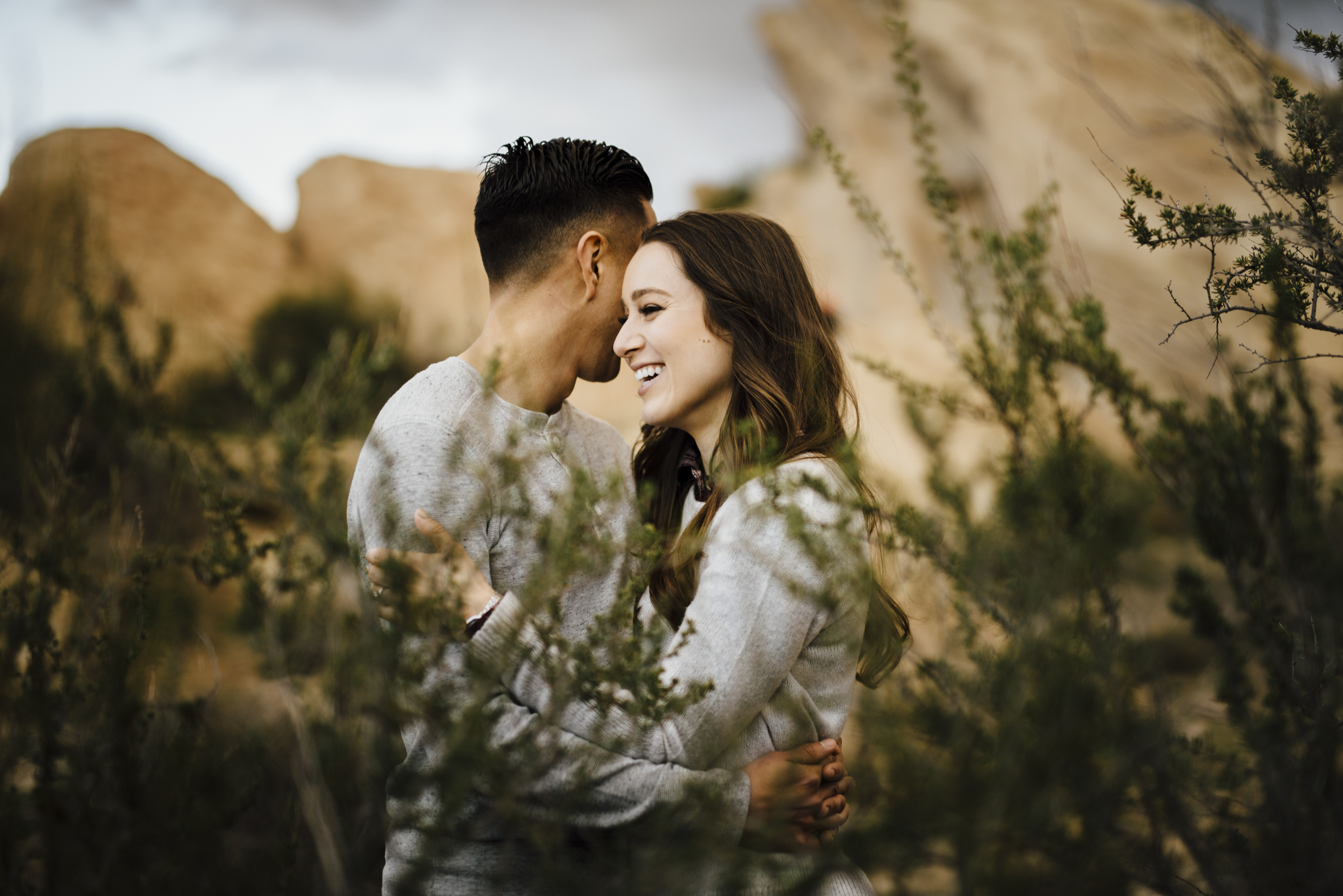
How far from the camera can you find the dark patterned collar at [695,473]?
2.37m

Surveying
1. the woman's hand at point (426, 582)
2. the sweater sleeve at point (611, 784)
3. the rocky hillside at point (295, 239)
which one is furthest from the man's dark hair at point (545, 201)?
the rocky hillside at point (295, 239)

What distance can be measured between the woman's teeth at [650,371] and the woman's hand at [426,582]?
74 cm

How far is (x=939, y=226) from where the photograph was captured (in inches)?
662

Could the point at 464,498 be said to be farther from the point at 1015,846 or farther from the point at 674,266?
the point at 1015,846

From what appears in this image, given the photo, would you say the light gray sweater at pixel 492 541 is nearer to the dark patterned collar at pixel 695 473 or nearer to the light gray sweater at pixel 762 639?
the light gray sweater at pixel 762 639

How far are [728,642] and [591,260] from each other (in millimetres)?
1382

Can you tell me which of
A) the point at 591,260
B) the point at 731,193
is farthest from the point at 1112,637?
the point at 731,193

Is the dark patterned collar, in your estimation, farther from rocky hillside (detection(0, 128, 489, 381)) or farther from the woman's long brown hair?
rocky hillside (detection(0, 128, 489, 381))

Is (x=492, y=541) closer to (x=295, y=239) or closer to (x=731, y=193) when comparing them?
(x=295, y=239)

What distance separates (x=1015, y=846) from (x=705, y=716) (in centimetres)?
69

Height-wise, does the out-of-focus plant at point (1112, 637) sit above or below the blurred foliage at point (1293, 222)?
below

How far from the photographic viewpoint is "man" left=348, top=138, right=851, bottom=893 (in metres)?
1.46

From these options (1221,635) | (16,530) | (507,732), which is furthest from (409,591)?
(1221,635)

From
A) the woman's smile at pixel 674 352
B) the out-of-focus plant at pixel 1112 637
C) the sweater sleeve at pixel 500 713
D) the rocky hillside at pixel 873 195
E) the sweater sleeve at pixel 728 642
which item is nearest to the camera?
the out-of-focus plant at pixel 1112 637
